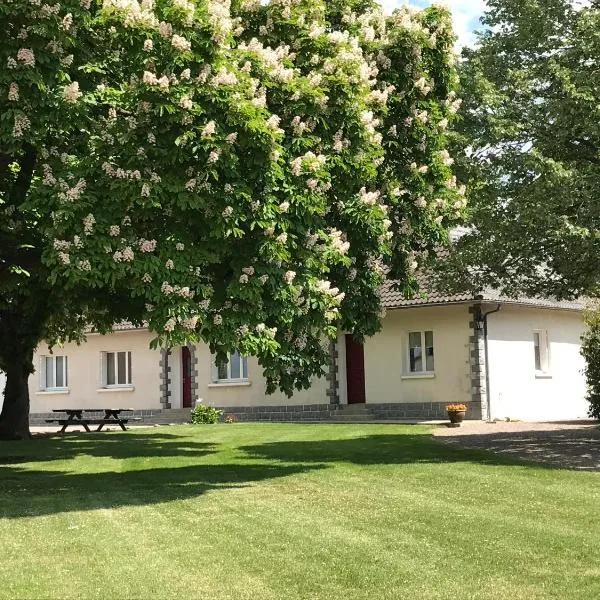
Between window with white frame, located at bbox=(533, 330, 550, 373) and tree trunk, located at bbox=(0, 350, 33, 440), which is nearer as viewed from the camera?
tree trunk, located at bbox=(0, 350, 33, 440)

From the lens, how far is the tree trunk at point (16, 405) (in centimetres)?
2556

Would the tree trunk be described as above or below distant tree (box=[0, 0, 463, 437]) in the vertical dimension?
below

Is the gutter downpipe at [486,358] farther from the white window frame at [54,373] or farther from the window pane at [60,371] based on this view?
the window pane at [60,371]

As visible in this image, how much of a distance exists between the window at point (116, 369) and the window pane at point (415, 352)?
12.6m

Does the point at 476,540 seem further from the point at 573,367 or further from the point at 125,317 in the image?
the point at 573,367

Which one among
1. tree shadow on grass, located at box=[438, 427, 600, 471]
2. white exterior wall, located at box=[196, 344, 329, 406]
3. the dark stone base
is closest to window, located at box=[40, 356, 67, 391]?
white exterior wall, located at box=[196, 344, 329, 406]

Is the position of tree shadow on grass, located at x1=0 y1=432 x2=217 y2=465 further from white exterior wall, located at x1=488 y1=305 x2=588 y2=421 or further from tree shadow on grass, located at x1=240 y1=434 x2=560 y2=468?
white exterior wall, located at x1=488 y1=305 x2=588 y2=421

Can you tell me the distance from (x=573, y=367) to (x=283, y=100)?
Answer: 22.1 meters

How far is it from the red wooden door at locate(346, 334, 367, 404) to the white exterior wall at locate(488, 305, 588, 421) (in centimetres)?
479

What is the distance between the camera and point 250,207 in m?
13.1

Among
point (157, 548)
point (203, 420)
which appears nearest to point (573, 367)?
point (203, 420)

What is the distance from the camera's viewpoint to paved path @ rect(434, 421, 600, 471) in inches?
675

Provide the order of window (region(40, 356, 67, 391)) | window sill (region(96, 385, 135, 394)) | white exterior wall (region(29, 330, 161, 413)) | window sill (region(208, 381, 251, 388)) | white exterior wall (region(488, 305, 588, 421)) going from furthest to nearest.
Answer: window (region(40, 356, 67, 391)), window sill (region(96, 385, 135, 394)), white exterior wall (region(29, 330, 161, 413)), window sill (region(208, 381, 251, 388)), white exterior wall (region(488, 305, 588, 421))

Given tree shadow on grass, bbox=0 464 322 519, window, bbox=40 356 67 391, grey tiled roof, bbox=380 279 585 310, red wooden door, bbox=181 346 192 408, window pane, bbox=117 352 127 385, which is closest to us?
tree shadow on grass, bbox=0 464 322 519
